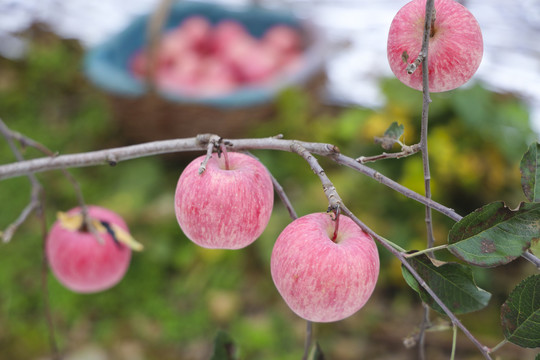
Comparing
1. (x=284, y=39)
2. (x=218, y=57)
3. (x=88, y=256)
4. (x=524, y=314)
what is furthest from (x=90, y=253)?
(x=284, y=39)

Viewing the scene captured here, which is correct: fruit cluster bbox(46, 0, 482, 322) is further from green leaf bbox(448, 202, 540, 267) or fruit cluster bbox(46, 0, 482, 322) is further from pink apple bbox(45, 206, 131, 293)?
pink apple bbox(45, 206, 131, 293)

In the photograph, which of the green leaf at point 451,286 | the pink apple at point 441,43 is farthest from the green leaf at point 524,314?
the pink apple at point 441,43

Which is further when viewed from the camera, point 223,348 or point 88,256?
point 88,256

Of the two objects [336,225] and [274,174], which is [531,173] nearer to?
[336,225]

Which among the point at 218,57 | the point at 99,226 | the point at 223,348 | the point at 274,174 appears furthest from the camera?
the point at 218,57

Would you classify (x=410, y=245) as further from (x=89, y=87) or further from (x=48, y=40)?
(x=48, y=40)

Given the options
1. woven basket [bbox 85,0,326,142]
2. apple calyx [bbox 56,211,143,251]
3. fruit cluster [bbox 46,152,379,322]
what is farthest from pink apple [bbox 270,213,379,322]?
woven basket [bbox 85,0,326,142]
